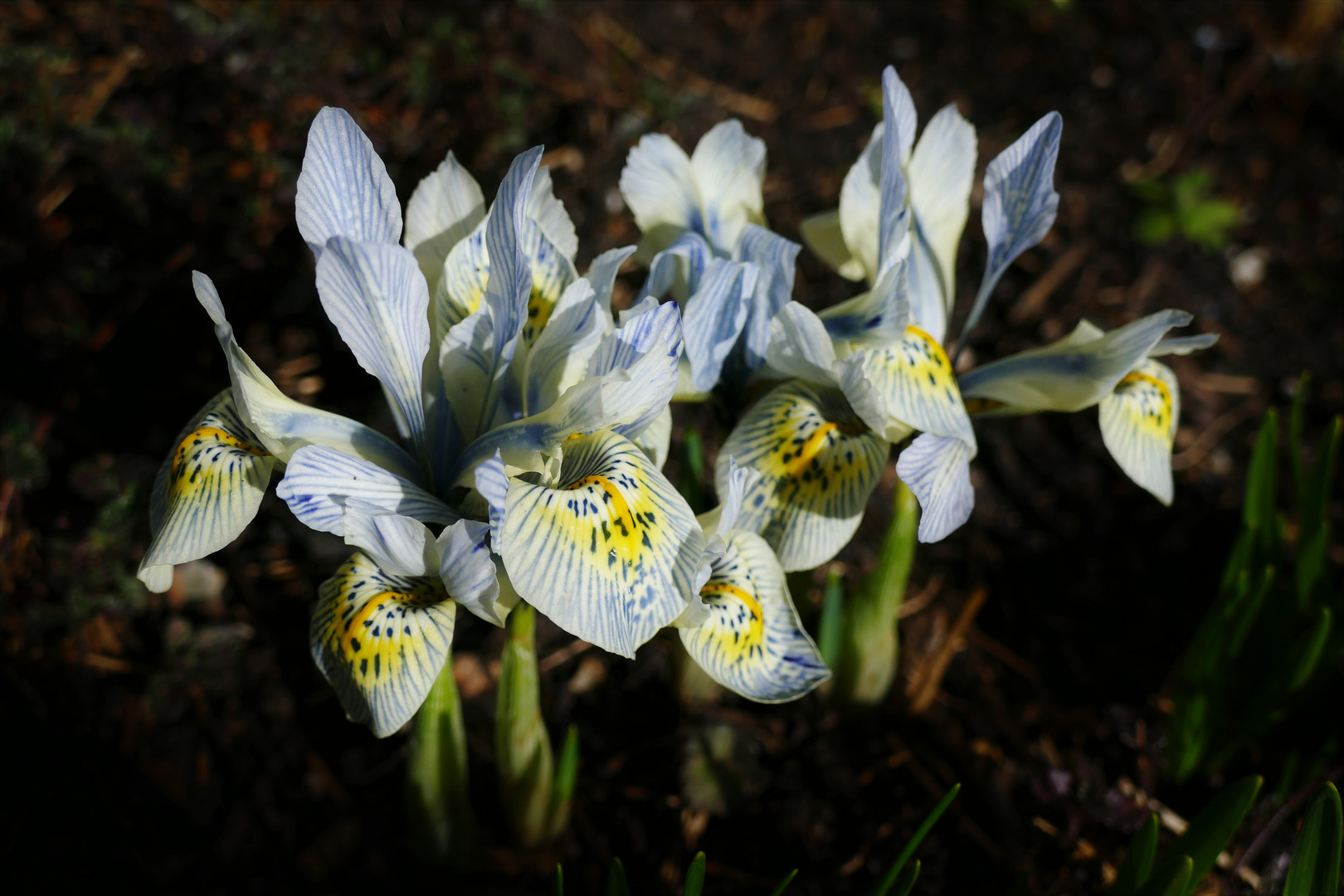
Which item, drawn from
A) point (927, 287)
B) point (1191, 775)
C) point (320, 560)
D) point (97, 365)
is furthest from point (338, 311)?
point (1191, 775)

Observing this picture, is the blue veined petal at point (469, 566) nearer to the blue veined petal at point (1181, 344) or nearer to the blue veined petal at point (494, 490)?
the blue veined petal at point (494, 490)

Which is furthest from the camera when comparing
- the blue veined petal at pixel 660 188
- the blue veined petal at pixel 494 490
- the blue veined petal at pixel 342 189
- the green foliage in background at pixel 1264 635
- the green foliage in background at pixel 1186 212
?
the green foliage in background at pixel 1186 212

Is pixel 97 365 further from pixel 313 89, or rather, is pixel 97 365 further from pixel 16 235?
pixel 313 89

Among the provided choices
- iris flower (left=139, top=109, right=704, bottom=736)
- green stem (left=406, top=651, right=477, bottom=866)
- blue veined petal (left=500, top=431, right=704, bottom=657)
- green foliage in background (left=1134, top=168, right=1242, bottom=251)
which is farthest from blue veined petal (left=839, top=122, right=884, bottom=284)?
green foliage in background (left=1134, top=168, right=1242, bottom=251)

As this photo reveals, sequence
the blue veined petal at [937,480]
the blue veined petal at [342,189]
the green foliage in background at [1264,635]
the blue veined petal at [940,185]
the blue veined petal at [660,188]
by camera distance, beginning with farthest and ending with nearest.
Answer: the green foliage in background at [1264,635], the blue veined petal at [940,185], the blue veined petal at [660,188], the blue veined petal at [937,480], the blue veined petal at [342,189]

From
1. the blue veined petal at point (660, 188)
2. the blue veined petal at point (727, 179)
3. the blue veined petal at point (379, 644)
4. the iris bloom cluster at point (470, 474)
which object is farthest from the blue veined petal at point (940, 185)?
the blue veined petal at point (379, 644)
